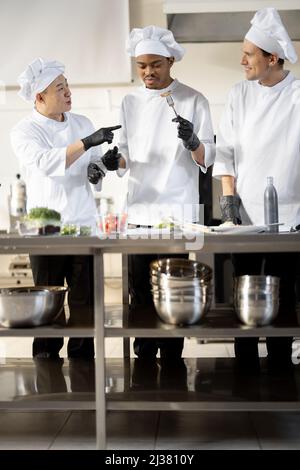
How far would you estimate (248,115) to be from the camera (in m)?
3.20

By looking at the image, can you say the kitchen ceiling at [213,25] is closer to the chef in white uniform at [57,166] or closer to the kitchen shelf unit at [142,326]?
the chef in white uniform at [57,166]

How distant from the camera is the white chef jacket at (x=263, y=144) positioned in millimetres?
3137

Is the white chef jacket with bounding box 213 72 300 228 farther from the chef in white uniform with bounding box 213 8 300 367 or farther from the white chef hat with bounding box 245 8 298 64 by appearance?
the white chef hat with bounding box 245 8 298 64

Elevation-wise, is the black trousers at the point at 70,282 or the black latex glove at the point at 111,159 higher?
the black latex glove at the point at 111,159

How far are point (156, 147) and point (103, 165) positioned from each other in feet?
0.91

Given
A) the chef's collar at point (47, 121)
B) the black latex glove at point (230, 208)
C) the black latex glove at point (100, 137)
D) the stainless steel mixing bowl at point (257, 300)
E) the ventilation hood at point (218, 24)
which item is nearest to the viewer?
the stainless steel mixing bowl at point (257, 300)

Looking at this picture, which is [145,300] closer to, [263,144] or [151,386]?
[151,386]

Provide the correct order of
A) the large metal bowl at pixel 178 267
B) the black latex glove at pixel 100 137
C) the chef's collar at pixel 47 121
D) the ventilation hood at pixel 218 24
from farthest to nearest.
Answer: the ventilation hood at pixel 218 24 → the chef's collar at pixel 47 121 → the black latex glove at pixel 100 137 → the large metal bowl at pixel 178 267

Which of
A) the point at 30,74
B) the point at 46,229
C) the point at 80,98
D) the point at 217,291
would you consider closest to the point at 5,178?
the point at 80,98

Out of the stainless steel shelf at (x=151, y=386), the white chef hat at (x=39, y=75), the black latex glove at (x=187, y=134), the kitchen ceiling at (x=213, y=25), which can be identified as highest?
the kitchen ceiling at (x=213, y=25)

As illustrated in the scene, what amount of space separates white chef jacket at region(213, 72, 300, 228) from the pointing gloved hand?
0.51 metres

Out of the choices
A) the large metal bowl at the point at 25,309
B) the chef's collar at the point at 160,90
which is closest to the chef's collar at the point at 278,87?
the chef's collar at the point at 160,90

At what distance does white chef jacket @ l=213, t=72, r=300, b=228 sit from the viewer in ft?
10.3

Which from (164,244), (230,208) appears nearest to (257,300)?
(164,244)
